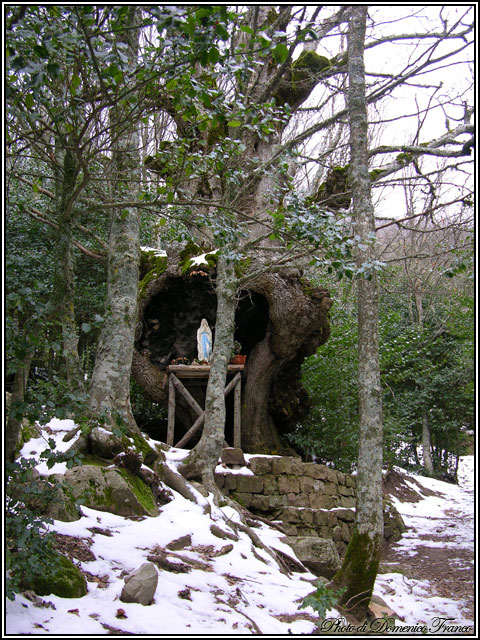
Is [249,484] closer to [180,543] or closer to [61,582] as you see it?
[180,543]

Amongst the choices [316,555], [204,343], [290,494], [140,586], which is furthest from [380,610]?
[204,343]

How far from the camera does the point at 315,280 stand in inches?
514

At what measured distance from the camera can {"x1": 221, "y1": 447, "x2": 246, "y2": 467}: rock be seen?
761 cm

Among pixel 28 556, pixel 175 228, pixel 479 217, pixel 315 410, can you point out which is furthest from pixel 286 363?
pixel 28 556

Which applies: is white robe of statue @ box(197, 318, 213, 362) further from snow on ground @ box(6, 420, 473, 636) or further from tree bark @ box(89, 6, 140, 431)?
tree bark @ box(89, 6, 140, 431)

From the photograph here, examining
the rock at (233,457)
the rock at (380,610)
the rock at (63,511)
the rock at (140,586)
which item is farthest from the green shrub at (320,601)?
the rock at (233,457)

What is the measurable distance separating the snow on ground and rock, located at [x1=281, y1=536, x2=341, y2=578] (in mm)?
226

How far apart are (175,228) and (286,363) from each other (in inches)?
203

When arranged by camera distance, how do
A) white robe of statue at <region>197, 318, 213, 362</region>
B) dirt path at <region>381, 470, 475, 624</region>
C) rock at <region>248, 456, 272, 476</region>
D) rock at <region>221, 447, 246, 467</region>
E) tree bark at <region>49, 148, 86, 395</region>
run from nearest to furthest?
tree bark at <region>49, 148, 86, 395</region>
dirt path at <region>381, 470, 475, 624</region>
rock at <region>221, 447, 246, 467</region>
rock at <region>248, 456, 272, 476</region>
white robe of statue at <region>197, 318, 213, 362</region>

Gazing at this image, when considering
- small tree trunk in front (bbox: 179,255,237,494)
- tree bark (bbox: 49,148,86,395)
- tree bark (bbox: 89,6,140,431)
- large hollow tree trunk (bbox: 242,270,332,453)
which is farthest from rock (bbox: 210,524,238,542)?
large hollow tree trunk (bbox: 242,270,332,453)

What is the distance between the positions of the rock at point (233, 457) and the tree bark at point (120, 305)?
2515 millimetres

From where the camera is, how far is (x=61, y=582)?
287 centimetres

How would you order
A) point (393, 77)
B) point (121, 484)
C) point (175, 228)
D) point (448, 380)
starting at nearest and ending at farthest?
point (121, 484)
point (175, 228)
point (393, 77)
point (448, 380)

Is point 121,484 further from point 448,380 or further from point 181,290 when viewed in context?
point 448,380
